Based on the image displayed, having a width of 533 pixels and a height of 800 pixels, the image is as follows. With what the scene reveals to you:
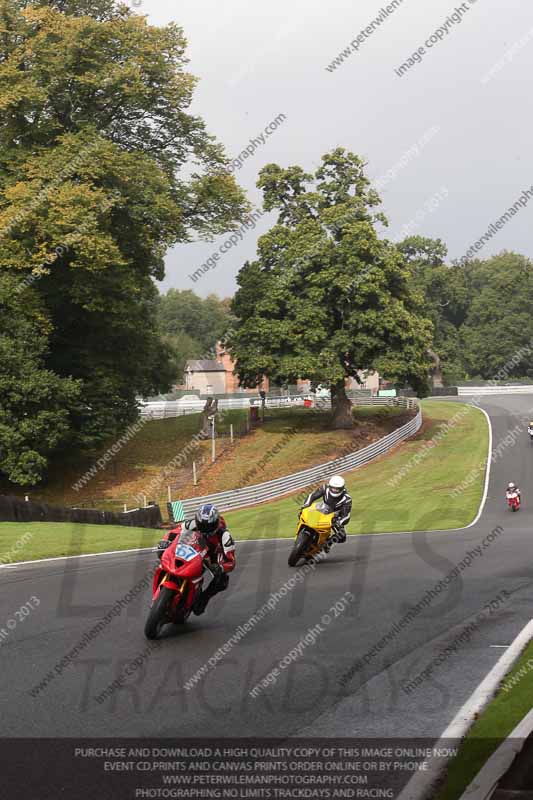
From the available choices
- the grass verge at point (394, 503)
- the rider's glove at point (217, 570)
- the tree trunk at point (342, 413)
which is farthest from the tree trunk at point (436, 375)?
the rider's glove at point (217, 570)

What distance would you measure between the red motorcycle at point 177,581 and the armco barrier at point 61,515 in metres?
15.8

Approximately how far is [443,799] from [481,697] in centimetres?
238

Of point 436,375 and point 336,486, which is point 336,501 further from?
point 436,375

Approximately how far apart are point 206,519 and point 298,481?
3218 cm

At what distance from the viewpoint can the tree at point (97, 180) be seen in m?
38.0

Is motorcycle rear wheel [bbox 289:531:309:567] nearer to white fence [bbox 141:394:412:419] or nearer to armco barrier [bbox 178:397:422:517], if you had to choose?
armco barrier [bbox 178:397:422:517]

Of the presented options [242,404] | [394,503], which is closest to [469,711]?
[394,503]

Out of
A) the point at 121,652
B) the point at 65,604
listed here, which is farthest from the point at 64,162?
the point at 121,652

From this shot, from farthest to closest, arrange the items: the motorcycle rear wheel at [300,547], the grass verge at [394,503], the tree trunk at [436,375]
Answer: the tree trunk at [436,375] < the grass verge at [394,503] < the motorcycle rear wheel at [300,547]

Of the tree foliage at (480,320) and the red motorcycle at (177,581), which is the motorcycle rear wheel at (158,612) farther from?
the tree foliage at (480,320)

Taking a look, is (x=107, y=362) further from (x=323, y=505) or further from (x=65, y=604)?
(x=65, y=604)

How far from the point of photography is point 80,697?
748 centimetres

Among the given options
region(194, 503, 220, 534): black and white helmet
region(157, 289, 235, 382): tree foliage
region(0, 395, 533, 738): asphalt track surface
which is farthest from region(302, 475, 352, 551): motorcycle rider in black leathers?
region(157, 289, 235, 382): tree foliage

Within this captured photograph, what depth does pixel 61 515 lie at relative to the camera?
2584cm
